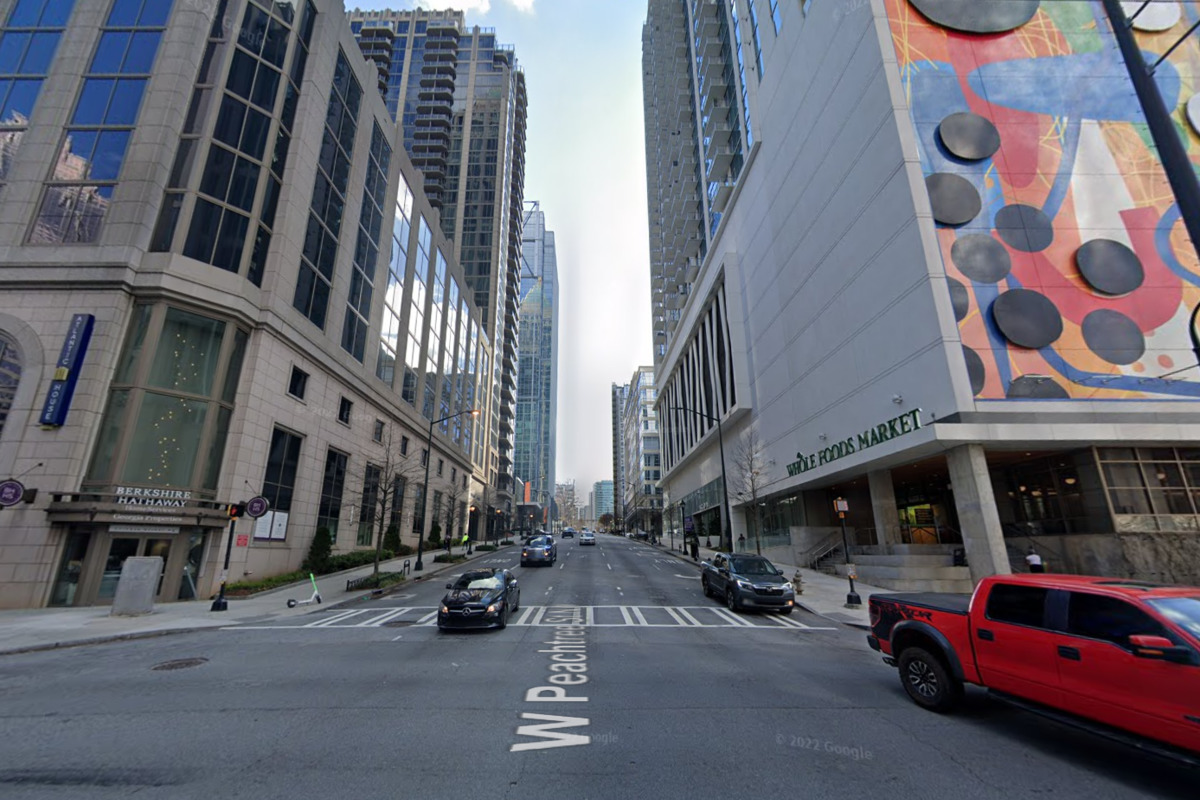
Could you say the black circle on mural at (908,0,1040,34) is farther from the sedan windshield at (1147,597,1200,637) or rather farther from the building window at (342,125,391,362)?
the building window at (342,125,391,362)

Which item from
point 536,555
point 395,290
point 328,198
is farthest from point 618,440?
point 328,198

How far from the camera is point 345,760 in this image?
17.2ft

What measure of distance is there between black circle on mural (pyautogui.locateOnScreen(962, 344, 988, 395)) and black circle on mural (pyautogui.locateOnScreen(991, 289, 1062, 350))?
166cm

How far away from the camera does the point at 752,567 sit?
17.5 metres

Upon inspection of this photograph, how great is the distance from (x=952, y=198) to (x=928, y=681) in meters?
20.4

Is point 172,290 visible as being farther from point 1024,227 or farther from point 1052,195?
point 1052,195

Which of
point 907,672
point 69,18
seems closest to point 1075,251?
point 907,672

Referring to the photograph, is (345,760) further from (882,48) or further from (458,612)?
(882,48)

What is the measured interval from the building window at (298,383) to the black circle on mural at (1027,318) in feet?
105

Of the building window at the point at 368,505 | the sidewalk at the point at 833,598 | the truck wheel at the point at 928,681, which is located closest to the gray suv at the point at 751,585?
the sidewalk at the point at 833,598

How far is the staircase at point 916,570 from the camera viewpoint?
Answer: 20391 millimetres

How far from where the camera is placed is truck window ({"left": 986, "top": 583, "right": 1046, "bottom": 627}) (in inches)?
233

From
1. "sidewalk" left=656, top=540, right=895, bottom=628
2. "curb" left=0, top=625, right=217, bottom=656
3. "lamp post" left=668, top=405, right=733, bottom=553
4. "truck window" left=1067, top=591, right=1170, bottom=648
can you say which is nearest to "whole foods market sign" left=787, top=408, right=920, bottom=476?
"lamp post" left=668, top=405, right=733, bottom=553

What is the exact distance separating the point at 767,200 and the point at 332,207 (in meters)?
29.2
